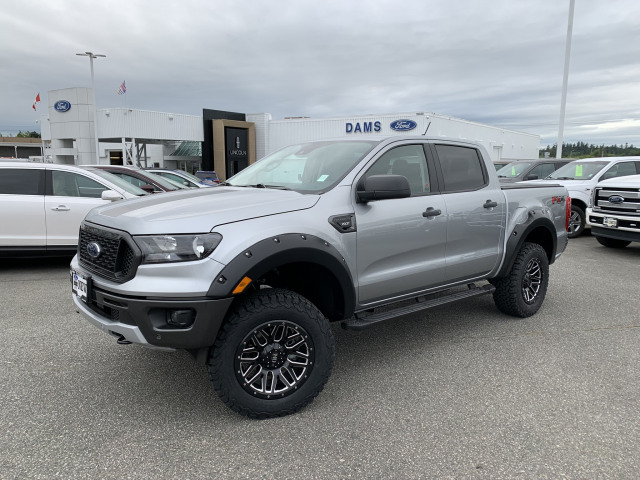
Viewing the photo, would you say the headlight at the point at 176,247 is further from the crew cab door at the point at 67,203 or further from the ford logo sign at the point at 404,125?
the ford logo sign at the point at 404,125

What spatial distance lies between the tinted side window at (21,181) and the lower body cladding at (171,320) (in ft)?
17.3

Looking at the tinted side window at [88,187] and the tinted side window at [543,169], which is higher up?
the tinted side window at [543,169]

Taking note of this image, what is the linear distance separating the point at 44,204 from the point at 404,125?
103 feet

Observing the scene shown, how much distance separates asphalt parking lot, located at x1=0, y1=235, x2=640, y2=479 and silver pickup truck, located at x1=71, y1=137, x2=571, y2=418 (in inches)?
15.4

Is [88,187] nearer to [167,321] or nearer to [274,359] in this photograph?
[167,321]

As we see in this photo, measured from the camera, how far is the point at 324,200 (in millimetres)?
3334

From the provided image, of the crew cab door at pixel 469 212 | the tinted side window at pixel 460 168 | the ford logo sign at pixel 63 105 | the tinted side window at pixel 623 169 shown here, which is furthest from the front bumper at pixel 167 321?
the ford logo sign at pixel 63 105

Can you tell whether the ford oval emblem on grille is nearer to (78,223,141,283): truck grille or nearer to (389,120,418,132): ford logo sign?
(78,223,141,283): truck grille

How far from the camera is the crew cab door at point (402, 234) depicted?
3507mm

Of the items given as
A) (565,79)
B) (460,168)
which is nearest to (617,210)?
(460,168)

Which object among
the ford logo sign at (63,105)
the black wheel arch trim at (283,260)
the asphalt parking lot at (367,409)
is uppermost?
the ford logo sign at (63,105)

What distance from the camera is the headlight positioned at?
276 cm

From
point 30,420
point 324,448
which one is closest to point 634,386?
point 324,448

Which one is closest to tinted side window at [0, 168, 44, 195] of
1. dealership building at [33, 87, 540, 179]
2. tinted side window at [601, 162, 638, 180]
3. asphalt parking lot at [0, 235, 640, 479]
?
asphalt parking lot at [0, 235, 640, 479]
